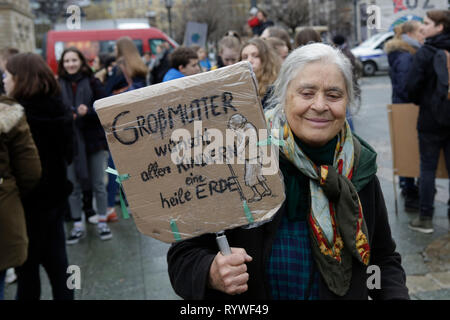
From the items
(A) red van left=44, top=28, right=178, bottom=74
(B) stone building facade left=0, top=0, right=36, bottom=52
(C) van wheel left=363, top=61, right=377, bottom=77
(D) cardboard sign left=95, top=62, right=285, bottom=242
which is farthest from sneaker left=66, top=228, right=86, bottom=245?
(B) stone building facade left=0, top=0, right=36, bottom=52

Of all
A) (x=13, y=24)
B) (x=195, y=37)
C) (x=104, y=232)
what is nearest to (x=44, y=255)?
(x=104, y=232)

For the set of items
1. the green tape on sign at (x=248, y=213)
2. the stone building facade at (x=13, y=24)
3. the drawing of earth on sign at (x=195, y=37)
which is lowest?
the green tape on sign at (x=248, y=213)

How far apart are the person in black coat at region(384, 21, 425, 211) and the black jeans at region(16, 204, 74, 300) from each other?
3951 mm

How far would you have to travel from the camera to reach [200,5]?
3297 cm

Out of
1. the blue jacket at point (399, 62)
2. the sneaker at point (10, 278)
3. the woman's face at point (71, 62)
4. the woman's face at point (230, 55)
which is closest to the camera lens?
the sneaker at point (10, 278)

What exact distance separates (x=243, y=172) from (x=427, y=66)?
370 centimetres

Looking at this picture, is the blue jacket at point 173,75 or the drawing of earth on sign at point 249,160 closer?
the drawing of earth on sign at point 249,160

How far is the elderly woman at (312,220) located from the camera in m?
1.66

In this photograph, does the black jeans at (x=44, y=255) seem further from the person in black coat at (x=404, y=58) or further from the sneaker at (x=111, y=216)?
the person in black coat at (x=404, y=58)

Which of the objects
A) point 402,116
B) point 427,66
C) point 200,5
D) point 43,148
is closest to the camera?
point 43,148

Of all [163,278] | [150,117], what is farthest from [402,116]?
A: [150,117]

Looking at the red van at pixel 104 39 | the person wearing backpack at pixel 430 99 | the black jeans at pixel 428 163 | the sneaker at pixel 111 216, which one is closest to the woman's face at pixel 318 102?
the person wearing backpack at pixel 430 99

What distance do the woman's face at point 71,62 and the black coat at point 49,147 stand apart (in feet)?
5.58
